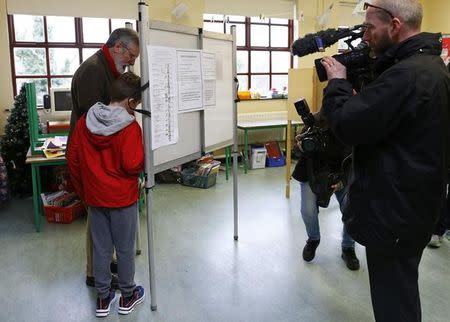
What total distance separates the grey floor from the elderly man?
1072 mm

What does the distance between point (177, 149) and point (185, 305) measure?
912mm

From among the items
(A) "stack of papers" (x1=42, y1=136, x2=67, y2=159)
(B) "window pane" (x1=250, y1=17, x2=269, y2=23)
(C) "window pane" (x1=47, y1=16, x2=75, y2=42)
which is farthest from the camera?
(B) "window pane" (x1=250, y1=17, x2=269, y2=23)

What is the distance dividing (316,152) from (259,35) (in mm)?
4431

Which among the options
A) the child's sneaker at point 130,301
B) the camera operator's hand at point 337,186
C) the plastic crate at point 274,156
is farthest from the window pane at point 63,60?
the camera operator's hand at point 337,186

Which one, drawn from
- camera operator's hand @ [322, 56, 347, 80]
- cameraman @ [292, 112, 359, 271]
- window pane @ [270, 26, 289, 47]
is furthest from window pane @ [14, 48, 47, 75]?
camera operator's hand @ [322, 56, 347, 80]

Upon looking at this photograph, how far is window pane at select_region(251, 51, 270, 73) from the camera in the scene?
6467mm

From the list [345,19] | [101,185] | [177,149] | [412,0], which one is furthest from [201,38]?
[345,19]

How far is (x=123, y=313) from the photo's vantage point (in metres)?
2.31

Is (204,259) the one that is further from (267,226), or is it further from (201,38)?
(201,38)

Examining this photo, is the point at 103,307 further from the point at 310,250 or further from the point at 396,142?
the point at 396,142

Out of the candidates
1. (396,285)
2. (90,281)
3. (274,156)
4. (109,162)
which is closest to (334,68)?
(396,285)

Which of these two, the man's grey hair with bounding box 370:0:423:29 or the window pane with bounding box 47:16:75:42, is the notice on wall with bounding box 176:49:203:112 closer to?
the man's grey hair with bounding box 370:0:423:29

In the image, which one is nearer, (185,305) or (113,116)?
(113,116)

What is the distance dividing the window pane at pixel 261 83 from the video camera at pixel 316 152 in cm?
407
